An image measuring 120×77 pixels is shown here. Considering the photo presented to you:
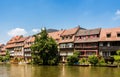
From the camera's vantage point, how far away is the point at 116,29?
72.9 meters

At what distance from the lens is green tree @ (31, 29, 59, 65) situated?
80.0 m

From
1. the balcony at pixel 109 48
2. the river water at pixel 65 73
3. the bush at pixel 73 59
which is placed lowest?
the river water at pixel 65 73

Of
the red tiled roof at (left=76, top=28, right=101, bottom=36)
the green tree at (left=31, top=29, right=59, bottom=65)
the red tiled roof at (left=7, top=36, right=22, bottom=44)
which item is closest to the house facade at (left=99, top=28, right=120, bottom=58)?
the red tiled roof at (left=76, top=28, right=101, bottom=36)

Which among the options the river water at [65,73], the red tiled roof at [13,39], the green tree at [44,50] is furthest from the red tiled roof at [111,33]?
the red tiled roof at [13,39]

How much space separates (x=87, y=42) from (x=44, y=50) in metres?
14.7

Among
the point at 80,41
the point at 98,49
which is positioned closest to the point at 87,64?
the point at 98,49

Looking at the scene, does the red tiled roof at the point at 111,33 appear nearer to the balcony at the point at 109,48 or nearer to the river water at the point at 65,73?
the balcony at the point at 109,48

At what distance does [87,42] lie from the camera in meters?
78.0

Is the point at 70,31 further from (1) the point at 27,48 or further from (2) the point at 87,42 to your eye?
(1) the point at 27,48

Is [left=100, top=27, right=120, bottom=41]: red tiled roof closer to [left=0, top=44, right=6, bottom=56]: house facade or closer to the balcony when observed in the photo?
the balcony

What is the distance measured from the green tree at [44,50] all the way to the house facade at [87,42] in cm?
841

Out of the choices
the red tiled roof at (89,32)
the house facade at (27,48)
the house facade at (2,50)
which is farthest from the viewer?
the house facade at (2,50)

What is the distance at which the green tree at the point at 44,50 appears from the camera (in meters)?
80.0

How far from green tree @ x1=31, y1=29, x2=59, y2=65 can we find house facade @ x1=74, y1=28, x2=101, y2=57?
8.41m
